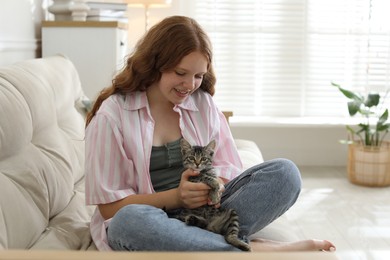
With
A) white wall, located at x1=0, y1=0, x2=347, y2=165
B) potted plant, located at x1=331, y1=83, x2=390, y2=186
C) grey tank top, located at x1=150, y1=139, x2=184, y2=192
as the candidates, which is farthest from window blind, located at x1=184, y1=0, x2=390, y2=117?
grey tank top, located at x1=150, y1=139, x2=184, y2=192

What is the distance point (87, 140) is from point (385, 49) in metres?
3.48

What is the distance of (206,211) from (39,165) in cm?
54

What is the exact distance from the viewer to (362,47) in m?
4.73

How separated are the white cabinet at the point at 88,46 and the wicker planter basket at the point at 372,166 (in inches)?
70.1

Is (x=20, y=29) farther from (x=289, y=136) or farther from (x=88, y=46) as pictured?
(x=289, y=136)

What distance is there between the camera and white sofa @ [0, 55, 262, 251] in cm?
166

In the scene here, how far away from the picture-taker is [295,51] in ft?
15.6

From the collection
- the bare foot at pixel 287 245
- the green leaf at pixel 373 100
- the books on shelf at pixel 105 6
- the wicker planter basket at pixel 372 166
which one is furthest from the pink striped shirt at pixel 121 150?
the green leaf at pixel 373 100

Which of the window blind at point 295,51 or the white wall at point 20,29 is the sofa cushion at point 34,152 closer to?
the white wall at point 20,29

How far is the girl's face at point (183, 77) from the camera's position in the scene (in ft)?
5.95

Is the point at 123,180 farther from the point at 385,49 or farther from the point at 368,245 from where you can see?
the point at 385,49

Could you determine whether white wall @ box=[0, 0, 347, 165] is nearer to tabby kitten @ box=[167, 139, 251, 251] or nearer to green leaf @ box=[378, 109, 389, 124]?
green leaf @ box=[378, 109, 389, 124]

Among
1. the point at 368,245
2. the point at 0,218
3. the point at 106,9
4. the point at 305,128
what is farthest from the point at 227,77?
the point at 0,218

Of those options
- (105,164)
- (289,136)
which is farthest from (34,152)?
(289,136)
